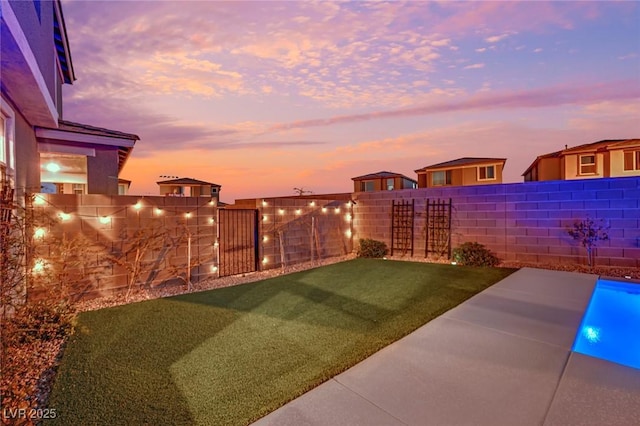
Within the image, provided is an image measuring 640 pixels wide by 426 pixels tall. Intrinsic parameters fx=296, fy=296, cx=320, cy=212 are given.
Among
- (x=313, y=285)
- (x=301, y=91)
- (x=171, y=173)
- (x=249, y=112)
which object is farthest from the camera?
(x=171, y=173)

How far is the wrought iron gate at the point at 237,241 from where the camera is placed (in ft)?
20.7

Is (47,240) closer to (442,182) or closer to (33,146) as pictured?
(33,146)

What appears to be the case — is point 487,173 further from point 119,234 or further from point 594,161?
point 119,234

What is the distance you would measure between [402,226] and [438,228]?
1.05 metres

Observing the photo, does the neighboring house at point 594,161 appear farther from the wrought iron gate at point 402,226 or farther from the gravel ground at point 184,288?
the gravel ground at point 184,288

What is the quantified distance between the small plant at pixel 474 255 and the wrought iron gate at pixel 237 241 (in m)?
5.15

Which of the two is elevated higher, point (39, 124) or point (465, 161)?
point (465, 161)

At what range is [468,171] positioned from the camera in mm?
20656

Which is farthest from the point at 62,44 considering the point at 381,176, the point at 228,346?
the point at 381,176

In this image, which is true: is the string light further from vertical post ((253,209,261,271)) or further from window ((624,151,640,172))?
window ((624,151,640,172))

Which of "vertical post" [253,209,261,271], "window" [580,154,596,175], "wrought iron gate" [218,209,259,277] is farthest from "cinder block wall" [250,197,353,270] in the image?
"window" [580,154,596,175]

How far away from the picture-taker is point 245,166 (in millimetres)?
15570

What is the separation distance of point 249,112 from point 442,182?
55.7 feet

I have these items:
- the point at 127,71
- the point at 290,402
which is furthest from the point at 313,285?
the point at 127,71
